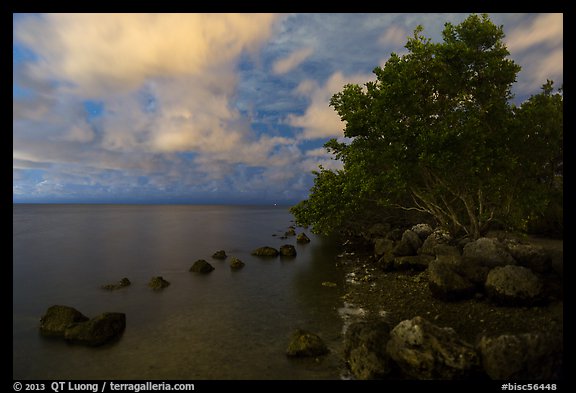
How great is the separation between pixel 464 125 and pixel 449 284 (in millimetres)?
11263

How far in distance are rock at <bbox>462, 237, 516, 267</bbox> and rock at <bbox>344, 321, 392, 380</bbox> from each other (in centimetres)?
1030

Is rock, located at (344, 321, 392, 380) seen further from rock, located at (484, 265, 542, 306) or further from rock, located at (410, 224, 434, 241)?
rock, located at (410, 224, 434, 241)

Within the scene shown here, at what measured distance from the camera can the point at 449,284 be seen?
17.8 metres

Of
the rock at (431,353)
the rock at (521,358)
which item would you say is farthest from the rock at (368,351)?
the rock at (521,358)

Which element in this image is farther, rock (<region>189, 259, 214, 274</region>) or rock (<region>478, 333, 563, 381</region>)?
rock (<region>189, 259, 214, 274</region>)

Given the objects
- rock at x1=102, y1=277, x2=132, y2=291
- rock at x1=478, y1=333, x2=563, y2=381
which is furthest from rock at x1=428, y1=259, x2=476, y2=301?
rock at x1=102, y1=277, x2=132, y2=291

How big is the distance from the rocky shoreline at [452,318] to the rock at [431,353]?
3 cm

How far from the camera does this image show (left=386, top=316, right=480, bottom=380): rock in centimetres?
1055

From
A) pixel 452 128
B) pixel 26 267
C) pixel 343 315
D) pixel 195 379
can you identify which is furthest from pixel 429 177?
pixel 26 267

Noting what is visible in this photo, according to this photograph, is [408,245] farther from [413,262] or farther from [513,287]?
[513,287]

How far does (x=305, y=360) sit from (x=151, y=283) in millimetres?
17622

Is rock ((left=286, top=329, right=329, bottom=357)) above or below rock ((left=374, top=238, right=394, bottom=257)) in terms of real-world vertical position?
below

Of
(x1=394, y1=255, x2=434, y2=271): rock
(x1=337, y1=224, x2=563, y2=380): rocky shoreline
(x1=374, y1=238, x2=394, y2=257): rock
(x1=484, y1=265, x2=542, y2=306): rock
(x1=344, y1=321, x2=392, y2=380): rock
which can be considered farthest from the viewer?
(x1=374, y1=238, x2=394, y2=257): rock

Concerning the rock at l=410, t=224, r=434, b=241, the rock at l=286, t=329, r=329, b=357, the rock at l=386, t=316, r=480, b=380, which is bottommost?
the rock at l=286, t=329, r=329, b=357
